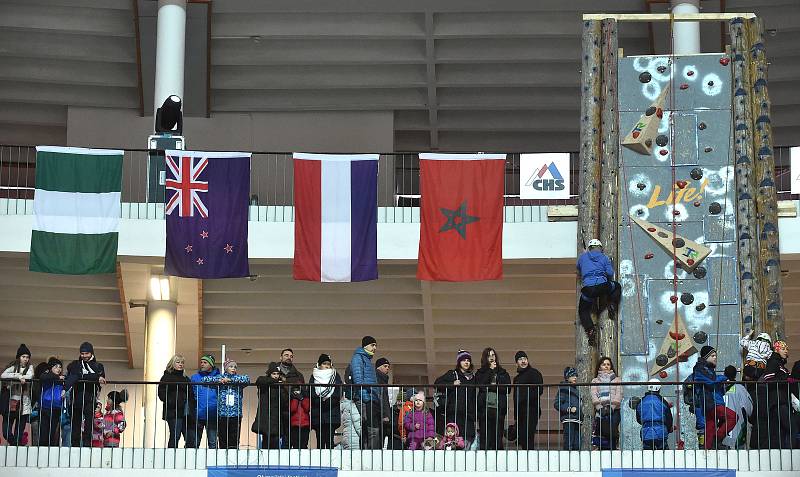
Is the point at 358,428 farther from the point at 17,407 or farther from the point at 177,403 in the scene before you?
the point at 17,407

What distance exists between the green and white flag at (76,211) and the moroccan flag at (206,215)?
2.93ft

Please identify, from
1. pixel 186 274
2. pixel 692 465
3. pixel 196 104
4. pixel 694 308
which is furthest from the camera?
pixel 196 104

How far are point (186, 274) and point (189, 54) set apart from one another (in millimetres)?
7802

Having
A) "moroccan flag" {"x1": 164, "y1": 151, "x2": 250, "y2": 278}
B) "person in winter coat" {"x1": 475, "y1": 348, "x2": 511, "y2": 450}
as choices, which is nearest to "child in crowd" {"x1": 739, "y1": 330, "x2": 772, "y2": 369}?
"person in winter coat" {"x1": 475, "y1": 348, "x2": 511, "y2": 450}

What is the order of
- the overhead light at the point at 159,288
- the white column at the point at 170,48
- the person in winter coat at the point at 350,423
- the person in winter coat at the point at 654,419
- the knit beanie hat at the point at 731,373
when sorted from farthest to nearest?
the white column at the point at 170,48
the overhead light at the point at 159,288
the person in winter coat at the point at 350,423
the knit beanie hat at the point at 731,373
the person in winter coat at the point at 654,419

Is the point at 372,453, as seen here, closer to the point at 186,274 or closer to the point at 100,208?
the point at 186,274

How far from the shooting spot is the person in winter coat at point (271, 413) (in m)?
17.8

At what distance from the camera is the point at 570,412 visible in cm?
1775

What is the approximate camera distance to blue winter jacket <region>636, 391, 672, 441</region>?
17141 mm

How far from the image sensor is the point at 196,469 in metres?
18.0

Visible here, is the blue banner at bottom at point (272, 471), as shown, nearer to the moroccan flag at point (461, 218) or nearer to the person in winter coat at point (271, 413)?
the person in winter coat at point (271, 413)

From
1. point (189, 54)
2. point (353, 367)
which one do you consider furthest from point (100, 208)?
point (189, 54)

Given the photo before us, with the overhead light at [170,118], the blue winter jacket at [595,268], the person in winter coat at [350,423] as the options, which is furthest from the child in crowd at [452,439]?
the overhead light at [170,118]

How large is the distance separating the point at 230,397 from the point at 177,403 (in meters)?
0.64
